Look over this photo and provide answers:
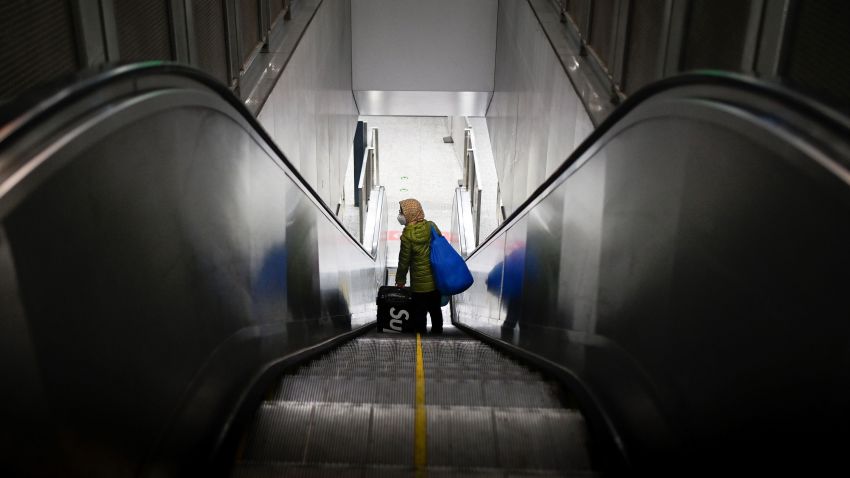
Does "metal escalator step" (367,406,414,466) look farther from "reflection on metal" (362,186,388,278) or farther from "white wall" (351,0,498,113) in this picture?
"white wall" (351,0,498,113)

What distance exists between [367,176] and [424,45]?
12.4 ft

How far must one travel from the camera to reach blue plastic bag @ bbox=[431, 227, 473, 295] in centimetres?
647

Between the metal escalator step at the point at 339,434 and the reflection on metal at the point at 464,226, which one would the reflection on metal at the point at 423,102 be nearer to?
the reflection on metal at the point at 464,226

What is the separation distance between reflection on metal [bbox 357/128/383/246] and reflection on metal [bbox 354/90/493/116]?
1410 mm

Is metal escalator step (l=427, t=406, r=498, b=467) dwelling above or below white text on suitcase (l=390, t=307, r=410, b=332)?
above

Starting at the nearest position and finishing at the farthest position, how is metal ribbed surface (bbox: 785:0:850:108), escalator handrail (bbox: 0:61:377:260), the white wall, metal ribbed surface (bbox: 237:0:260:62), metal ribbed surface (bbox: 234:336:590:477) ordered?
escalator handrail (bbox: 0:61:377:260) < metal ribbed surface (bbox: 785:0:850:108) < metal ribbed surface (bbox: 234:336:590:477) < metal ribbed surface (bbox: 237:0:260:62) < the white wall

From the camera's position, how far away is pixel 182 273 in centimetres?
219

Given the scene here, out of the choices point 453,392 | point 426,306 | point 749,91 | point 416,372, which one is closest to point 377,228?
point 426,306

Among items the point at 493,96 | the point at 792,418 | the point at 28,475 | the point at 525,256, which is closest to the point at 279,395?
the point at 28,475

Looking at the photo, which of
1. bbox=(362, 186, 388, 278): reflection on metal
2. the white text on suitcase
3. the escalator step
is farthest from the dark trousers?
bbox=(362, 186, 388, 278): reflection on metal

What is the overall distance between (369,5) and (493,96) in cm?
265

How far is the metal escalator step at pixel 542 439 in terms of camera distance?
2.50m

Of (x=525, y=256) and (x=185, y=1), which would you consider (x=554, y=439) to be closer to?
(x=525, y=256)

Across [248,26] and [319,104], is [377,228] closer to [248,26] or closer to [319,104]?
[319,104]
